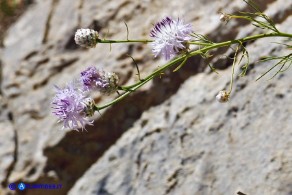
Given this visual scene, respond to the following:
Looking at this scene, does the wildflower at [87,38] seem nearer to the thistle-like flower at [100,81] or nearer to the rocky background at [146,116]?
the thistle-like flower at [100,81]

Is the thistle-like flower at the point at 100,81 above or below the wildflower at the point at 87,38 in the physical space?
below

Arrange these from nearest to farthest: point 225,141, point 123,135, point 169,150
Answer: point 225,141 < point 169,150 < point 123,135

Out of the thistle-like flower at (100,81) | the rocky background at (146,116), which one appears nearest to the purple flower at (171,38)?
the thistle-like flower at (100,81)

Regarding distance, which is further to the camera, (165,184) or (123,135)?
(123,135)

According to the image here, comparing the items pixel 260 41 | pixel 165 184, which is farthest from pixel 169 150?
pixel 260 41

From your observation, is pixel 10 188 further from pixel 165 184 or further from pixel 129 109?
pixel 165 184

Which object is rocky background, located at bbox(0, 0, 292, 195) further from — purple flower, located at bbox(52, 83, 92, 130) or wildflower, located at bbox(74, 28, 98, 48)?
purple flower, located at bbox(52, 83, 92, 130)

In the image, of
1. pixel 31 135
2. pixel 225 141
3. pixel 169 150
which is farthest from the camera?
pixel 31 135
